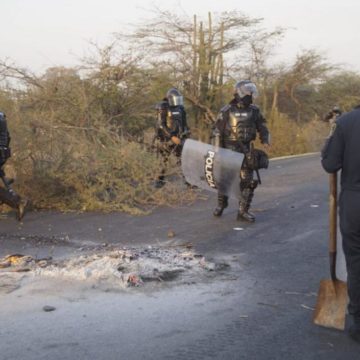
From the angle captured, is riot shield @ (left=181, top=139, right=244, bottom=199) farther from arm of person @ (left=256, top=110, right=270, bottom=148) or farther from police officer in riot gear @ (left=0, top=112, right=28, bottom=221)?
police officer in riot gear @ (left=0, top=112, right=28, bottom=221)

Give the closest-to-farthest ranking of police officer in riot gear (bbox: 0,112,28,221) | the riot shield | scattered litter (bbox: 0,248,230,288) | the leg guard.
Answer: scattered litter (bbox: 0,248,230,288)
the riot shield
the leg guard
police officer in riot gear (bbox: 0,112,28,221)

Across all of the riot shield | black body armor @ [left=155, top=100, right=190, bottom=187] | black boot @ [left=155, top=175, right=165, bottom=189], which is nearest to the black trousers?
the riot shield

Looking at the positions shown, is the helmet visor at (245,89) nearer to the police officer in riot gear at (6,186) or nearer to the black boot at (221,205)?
the black boot at (221,205)

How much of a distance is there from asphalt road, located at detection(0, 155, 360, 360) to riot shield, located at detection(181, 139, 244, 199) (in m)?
0.55

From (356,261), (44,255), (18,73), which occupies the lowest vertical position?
(44,255)

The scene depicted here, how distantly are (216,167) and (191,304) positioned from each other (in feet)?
11.1

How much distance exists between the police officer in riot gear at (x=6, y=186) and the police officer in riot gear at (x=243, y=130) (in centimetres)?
295

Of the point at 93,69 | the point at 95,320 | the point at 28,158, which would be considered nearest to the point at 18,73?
the point at 93,69

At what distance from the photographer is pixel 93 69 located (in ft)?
47.5

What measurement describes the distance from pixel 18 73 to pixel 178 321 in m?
10.0

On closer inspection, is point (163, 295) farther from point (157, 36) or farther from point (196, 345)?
point (157, 36)

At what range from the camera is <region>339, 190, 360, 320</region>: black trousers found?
13.7 ft

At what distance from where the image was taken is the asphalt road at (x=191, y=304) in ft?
13.4

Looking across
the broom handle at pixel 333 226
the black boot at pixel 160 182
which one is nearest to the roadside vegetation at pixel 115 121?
the black boot at pixel 160 182
